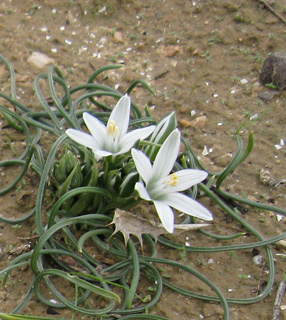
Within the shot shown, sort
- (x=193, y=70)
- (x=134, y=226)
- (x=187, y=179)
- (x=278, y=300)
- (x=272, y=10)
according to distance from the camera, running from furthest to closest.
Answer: (x=272, y=10), (x=193, y=70), (x=278, y=300), (x=134, y=226), (x=187, y=179)

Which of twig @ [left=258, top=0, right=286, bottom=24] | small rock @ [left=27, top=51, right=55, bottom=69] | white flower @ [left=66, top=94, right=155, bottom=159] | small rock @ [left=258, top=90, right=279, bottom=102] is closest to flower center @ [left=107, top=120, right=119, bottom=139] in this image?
white flower @ [left=66, top=94, right=155, bottom=159]

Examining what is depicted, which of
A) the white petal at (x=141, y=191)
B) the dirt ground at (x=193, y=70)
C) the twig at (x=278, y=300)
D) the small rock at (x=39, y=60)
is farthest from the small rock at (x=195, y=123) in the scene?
the white petal at (x=141, y=191)

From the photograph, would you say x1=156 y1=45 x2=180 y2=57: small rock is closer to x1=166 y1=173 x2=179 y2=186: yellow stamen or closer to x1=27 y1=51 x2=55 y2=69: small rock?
x1=27 y1=51 x2=55 y2=69: small rock

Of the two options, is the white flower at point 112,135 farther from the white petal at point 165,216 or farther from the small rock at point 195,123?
the small rock at point 195,123

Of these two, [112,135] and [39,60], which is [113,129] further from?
[39,60]

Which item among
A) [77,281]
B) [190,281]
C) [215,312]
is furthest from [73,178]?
[215,312]

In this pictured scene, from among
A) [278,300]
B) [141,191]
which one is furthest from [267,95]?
[141,191]
